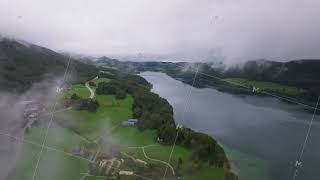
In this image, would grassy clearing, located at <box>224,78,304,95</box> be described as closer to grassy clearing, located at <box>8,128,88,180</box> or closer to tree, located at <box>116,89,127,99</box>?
tree, located at <box>116,89,127,99</box>

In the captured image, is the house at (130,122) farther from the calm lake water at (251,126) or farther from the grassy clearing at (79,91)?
the calm lake water at (251,126)

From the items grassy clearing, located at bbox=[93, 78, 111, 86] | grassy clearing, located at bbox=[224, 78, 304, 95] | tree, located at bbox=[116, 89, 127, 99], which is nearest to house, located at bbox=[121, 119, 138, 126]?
tree, located at bbox=[116, 89, 127, 99]

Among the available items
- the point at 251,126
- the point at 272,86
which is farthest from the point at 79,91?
the point at 272,86

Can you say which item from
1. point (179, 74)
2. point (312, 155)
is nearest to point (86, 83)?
point (179, 74)

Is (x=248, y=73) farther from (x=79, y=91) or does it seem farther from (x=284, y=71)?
(x=79, y=91)

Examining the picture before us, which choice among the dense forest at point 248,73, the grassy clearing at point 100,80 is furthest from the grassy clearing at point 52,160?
the dense forest at point 248,73

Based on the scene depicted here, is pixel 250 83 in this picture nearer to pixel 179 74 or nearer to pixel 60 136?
pixel 179 74
